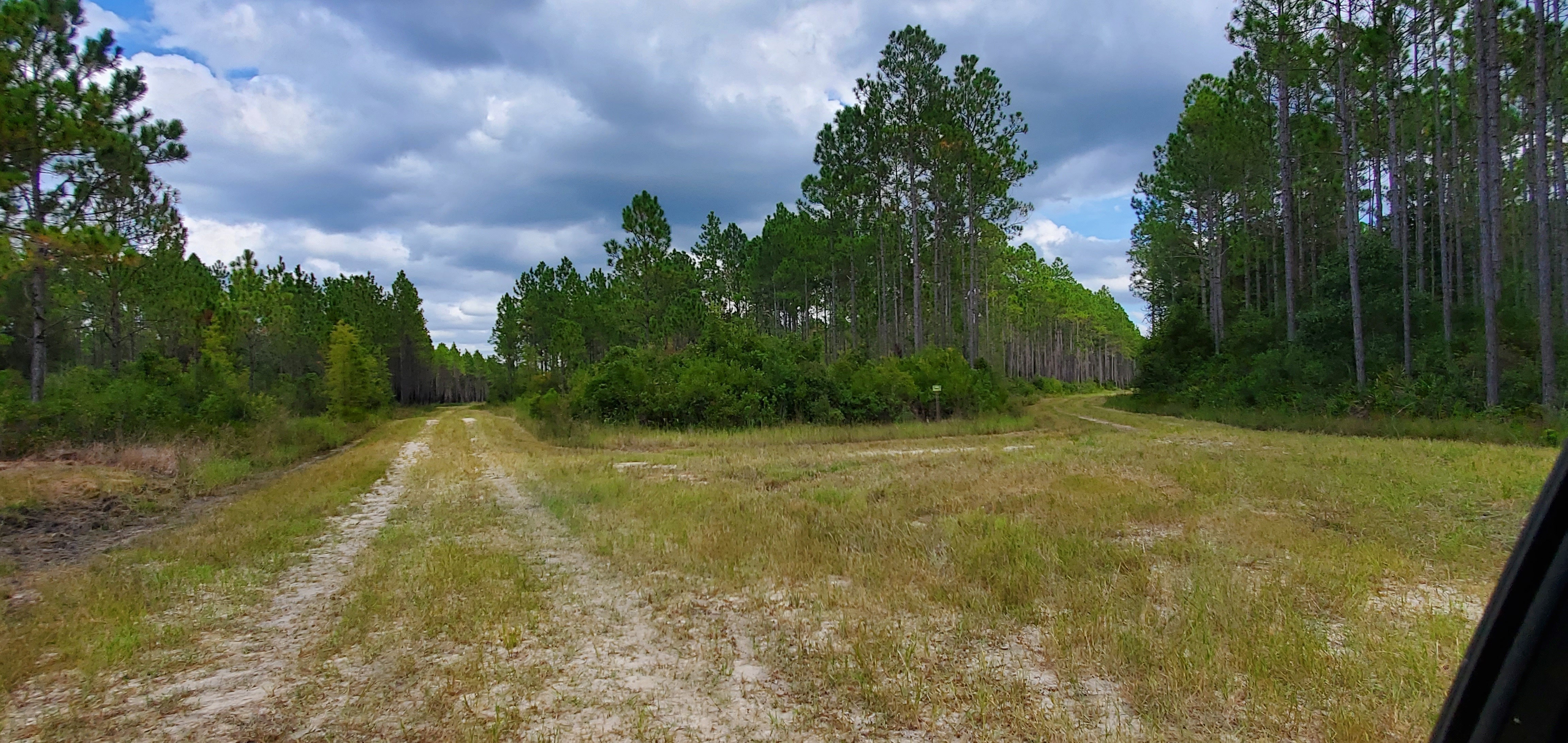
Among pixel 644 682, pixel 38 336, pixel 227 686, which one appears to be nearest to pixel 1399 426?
pixel 644 682

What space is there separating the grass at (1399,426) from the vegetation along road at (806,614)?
6067mm

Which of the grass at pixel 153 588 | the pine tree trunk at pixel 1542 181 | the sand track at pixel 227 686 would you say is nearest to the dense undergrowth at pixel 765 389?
the grass at pixel 153 588

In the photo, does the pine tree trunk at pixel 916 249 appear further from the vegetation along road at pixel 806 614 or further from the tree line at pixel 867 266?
the vegetation along road at pixel 806 614

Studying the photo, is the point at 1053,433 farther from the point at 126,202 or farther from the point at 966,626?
the point at 126,202

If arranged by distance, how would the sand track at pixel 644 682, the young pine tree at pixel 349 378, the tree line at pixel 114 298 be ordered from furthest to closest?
the young pine tree at pixel 349 378 < the tree line at pixel 114 298 < the sand track at pixel 644 682

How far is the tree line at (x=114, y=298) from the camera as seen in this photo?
1253cm

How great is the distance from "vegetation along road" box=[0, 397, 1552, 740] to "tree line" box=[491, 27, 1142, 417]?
22.6m

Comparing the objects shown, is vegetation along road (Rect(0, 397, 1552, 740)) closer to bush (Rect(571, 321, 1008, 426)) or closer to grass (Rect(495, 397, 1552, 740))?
grass (Rect(495, 397, 1552, 740))

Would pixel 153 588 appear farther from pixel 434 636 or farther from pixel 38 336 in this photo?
pixel 38 336

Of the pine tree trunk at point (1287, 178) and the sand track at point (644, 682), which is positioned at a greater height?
the pine tree trunk at point (1287, 178)

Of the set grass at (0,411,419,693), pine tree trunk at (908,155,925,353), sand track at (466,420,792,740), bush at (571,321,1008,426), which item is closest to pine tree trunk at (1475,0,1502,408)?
bush at (571,321,1008,426)

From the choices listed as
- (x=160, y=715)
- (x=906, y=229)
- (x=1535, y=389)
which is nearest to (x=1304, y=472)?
(x=1535, y=389)

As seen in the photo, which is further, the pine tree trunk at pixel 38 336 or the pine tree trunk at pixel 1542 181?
the pine tree trunk at pixel 38 336

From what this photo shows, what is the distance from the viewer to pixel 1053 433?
22.5 meters
